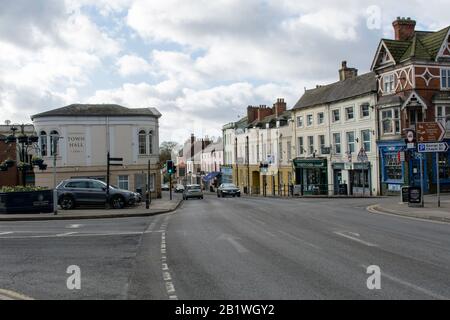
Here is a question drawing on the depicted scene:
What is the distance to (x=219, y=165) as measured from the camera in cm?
9075

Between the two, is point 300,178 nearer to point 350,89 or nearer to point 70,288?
point 350,89

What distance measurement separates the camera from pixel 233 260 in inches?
444

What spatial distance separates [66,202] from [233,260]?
19.7 metres

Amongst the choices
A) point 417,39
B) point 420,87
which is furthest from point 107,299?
point 417,39

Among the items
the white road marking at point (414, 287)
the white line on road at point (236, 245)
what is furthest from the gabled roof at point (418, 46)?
the white road marking at point (414, 287)

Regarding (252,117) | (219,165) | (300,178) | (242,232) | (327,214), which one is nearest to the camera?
(242,232)

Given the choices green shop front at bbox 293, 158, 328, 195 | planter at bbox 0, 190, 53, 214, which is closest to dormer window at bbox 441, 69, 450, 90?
green shop front at bbox 293, 158, 328, 195

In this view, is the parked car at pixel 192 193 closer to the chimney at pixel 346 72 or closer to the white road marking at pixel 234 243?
the chimney at pixel 346 72

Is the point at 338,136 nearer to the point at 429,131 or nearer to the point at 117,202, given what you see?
the point at 429,131

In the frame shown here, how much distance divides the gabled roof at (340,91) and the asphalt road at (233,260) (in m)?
28.3

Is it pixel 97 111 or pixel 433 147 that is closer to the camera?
pixel 433 147

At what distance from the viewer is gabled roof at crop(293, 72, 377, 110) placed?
4569cm

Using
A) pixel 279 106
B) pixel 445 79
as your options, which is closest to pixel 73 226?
pixel 445 79
